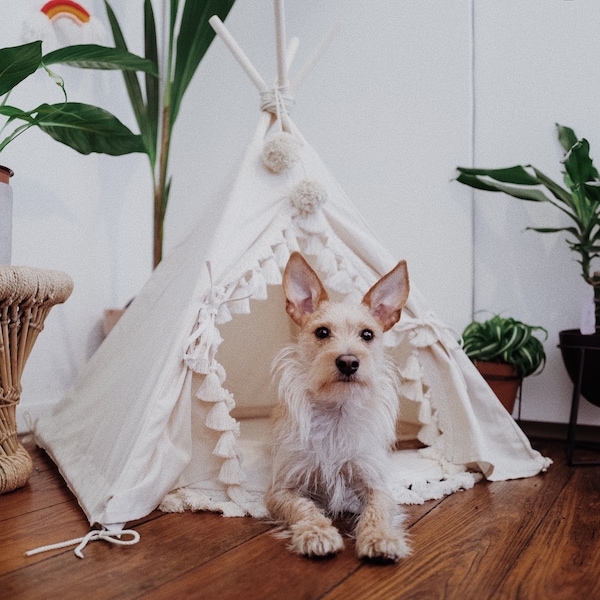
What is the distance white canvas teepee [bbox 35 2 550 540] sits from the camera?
142 cm

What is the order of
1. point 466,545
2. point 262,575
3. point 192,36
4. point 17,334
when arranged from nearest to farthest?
point 262,575, point 466,545, point 17,334, point 192,36

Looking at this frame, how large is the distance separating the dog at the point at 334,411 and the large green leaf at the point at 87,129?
0.86m

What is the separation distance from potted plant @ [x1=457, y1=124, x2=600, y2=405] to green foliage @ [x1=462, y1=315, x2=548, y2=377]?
0.11m

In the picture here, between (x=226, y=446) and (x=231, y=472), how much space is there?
0.07 meters

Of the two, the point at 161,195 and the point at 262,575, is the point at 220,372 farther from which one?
the point at 161,195

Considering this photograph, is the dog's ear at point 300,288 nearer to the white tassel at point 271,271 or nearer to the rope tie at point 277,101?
the white tassel at point 271,271

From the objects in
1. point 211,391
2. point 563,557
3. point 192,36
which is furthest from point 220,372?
point 192,36

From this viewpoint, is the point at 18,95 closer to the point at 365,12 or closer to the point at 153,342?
the point at 153,342

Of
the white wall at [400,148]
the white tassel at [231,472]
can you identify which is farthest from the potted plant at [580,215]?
the white tassel at [231,472]

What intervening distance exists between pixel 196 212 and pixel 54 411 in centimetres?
142

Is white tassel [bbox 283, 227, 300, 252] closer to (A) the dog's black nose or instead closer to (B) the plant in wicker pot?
(A) the dog's black nose

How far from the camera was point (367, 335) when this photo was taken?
147cm

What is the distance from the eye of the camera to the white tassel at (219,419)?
145cm

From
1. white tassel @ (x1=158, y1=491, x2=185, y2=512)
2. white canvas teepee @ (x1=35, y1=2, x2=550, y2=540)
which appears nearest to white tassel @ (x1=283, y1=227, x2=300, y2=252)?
white canvas teepee @ (x1=35, y1=2, x2=550, y2=540)
